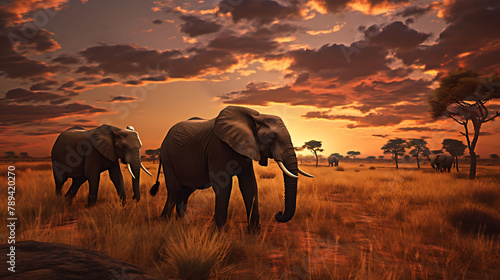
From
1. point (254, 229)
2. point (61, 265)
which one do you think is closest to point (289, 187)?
point (254, 229)

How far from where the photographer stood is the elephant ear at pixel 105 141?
339 inches

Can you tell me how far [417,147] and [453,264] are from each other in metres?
60.1

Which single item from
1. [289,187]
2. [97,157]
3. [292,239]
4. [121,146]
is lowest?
[292,239]

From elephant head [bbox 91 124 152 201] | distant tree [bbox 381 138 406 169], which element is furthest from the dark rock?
distant tree [bbox 381 138 406 169]

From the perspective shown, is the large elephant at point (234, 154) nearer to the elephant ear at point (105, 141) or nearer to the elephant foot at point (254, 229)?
the elephant foot at point (254, 229)

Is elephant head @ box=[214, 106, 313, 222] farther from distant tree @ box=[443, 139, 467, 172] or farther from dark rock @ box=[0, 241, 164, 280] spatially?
distant tree @ box=[443, 139, 467, 172]

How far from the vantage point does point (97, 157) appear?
8.77 metres

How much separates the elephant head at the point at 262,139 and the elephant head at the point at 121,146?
410 centimetres

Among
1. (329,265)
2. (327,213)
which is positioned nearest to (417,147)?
(327,213)

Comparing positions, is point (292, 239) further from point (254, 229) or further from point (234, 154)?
point (234, 154)

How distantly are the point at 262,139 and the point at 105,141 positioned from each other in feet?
17.5

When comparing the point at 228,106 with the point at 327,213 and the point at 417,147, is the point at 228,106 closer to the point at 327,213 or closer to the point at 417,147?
the point at 327,213

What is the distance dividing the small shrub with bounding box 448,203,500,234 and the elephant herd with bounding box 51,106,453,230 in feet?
14.3

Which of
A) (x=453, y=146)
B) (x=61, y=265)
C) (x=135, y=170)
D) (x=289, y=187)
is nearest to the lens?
(x=61, y=265)
